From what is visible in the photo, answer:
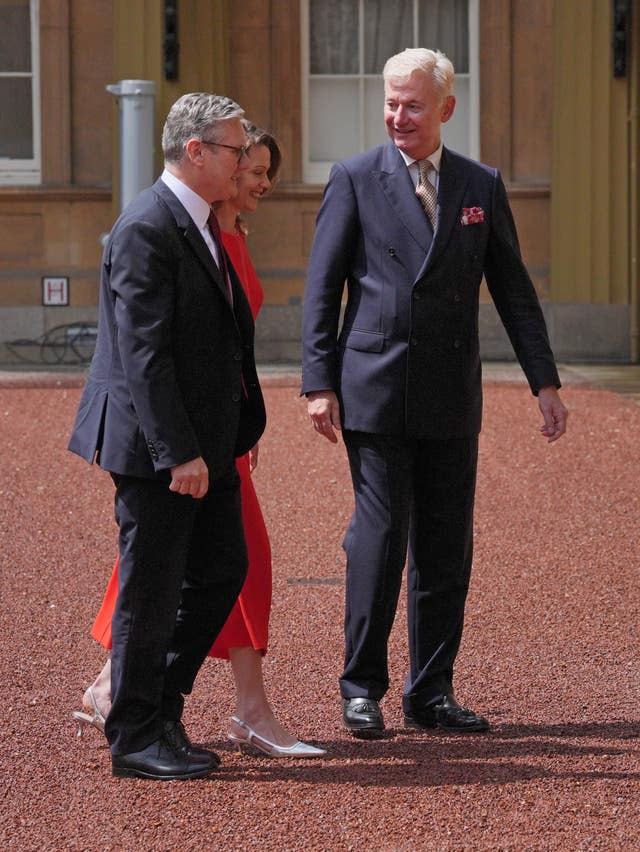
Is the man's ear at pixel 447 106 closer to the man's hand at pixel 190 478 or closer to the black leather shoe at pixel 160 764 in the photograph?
the man's hand at pixel 190 478

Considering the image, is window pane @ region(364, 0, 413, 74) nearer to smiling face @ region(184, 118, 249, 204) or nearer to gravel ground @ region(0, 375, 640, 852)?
gravel ground @ region(0, 375, 640, 852)

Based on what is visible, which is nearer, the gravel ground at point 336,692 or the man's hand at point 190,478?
the gravel ground at point 336,692

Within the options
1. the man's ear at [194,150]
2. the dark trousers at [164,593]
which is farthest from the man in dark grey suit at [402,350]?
→ the man's ear at [194,150]

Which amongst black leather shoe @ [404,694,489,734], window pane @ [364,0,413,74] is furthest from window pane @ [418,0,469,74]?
black leather shoe @ [404,694,489,734]

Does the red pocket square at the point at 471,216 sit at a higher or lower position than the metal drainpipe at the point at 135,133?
lower

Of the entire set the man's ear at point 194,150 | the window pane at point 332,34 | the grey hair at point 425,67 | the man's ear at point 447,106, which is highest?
the window pane at point 332,34

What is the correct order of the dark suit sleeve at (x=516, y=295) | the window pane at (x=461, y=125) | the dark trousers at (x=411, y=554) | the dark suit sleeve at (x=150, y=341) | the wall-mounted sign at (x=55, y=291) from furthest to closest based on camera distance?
the window pane at (x=461, y=125)
the wall-mounted sign at (x=55, y=291)
the dark suit sleeve at (x=516, y=295)
the dark trousers at (x=411, y=554)
the dark suit sleeve at (x=150, y=341)

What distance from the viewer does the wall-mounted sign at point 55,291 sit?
14.5 metres

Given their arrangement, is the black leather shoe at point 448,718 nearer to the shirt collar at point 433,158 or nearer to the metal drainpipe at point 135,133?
the shirt collar at point 433,158

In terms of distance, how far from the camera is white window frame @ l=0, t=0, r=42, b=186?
1466 cm

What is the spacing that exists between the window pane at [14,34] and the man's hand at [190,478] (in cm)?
1163

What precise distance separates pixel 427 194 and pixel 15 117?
1091 cm

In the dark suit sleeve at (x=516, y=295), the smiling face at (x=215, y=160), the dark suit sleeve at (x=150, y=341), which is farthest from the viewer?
the dark suit sleeve at (x=516, y=295)

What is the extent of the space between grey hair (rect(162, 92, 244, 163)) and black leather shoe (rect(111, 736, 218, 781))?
1.53 m
